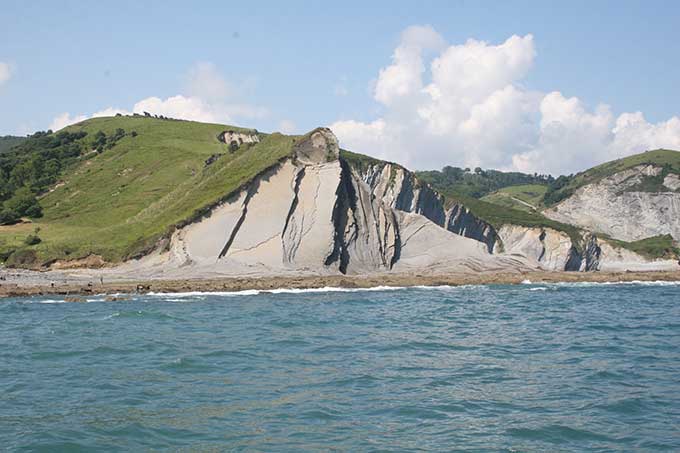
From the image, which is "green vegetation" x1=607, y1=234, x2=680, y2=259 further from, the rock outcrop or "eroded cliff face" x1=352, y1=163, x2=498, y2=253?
the rock outcrop

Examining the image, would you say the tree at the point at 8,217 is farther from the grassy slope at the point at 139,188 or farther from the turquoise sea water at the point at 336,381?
the turquoise sea water at the point at 336,381

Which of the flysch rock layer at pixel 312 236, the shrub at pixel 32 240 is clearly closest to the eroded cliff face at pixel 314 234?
the flysch rock layer at pixel 312 236

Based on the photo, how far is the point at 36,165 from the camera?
88.7 meters

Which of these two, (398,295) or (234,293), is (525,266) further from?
(234,293)

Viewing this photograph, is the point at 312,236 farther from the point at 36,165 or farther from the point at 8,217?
the point at 36,165

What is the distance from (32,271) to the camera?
171 ft

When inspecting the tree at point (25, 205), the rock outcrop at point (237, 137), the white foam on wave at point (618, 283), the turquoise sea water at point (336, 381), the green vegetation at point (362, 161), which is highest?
the rock outcrop at point (237, 137)

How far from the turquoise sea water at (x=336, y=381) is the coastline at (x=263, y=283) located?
382 inches

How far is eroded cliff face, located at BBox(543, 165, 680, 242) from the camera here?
127562 mm

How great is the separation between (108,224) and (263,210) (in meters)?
22.7

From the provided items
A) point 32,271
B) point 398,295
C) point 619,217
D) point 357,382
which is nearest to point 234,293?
point 398,295

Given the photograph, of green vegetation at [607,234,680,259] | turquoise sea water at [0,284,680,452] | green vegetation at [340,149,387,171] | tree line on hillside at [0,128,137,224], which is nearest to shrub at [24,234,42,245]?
tree line on hillside at [0,128,137,224]

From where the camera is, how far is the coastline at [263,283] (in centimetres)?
4162

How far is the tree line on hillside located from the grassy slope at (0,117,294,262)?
1.93m
